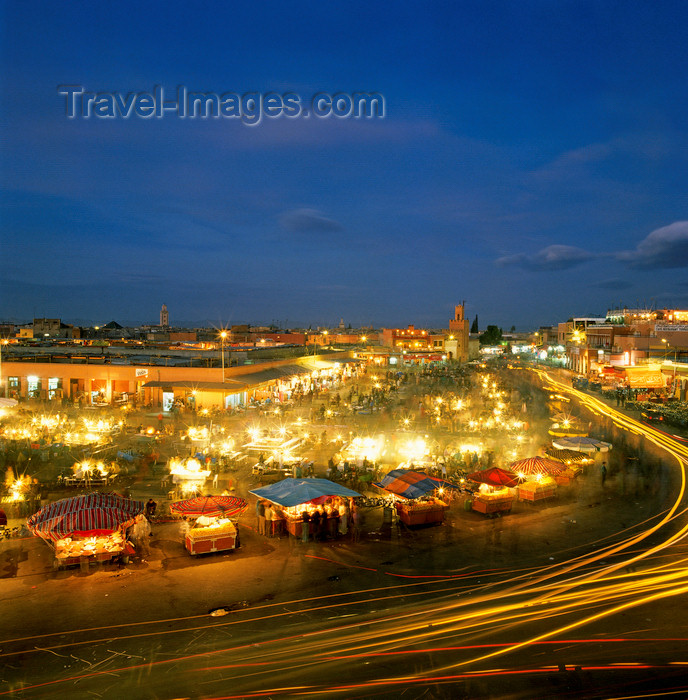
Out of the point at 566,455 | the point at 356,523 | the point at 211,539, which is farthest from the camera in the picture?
the point at 566,455

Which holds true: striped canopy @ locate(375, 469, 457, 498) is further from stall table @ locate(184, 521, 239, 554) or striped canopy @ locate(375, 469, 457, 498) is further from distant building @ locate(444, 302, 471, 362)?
distant building @ locate(444, 302, 471, 362)

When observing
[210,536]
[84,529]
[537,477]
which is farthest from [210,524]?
[537,477]

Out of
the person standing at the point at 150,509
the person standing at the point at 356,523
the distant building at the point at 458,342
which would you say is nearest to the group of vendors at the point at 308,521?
the person standing at the point at 356,523

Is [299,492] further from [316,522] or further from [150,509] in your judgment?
[150,509]

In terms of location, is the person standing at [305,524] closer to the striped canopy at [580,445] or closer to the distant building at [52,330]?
the striped canopy at [580,445]

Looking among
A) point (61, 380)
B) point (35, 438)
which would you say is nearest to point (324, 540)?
point (35, 438)

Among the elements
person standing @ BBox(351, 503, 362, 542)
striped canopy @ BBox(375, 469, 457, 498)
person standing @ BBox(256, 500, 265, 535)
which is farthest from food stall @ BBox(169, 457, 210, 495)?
striped canopy @ BBox(375, 469, 457, 498)
